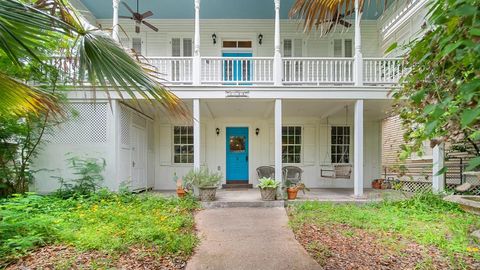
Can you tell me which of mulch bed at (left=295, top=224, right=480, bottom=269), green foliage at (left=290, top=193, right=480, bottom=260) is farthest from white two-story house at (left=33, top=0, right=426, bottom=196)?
mulch bed at (left=295, top=224, right=480, bottom=269)

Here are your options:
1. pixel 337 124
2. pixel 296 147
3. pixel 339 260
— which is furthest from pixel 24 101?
pixel 337 124

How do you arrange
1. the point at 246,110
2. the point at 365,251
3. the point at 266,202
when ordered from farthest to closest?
the point at 246,110 < the point at 266,202 < the point at 365,251

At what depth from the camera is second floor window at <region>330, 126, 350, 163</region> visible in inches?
395

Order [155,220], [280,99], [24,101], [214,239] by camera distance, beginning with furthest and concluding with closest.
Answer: [280,99]
[155,220]
[214,239]
[24,101]

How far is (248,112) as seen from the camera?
921 cm

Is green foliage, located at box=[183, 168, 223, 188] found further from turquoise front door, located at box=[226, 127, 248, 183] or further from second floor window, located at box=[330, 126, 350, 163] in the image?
second floor window, located at box=[330, 126, 350, 163]

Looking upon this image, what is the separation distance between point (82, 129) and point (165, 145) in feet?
9.66

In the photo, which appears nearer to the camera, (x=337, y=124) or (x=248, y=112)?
(x=248, y=112)

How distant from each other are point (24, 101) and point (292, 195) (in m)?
5.73

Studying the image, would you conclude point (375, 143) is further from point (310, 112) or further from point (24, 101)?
point (24, 101)

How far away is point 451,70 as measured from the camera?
1420 mm

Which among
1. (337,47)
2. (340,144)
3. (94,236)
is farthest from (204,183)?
(337,47)

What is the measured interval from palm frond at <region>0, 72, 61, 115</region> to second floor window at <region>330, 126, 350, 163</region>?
885 centimetres

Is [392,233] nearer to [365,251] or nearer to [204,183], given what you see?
[365,251]
